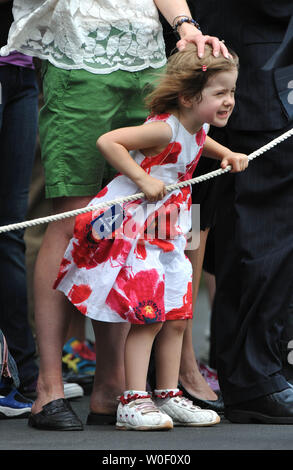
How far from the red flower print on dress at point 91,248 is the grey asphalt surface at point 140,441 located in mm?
486

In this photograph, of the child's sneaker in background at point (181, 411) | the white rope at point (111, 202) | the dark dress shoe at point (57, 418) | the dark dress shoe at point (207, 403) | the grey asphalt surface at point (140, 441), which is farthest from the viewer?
the dark dress shoe at point (207, 403)

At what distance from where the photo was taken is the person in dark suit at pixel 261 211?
304cm

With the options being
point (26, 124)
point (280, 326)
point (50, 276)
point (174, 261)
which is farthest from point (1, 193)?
point (280, 326)

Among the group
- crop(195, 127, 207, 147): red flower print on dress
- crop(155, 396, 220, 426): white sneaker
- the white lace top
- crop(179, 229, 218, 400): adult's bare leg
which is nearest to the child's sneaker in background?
crop(155, 396, 220, 426): white sneaker

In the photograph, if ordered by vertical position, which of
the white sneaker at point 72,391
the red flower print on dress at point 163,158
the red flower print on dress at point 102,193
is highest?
the red flower print on dress at point 163,158

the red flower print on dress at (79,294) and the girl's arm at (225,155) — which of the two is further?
the girl's arm at (225,155)

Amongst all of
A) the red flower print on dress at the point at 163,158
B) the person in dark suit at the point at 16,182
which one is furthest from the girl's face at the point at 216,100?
the person in dark suit at the point at 16,182

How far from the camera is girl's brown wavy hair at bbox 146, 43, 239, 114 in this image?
289 cm

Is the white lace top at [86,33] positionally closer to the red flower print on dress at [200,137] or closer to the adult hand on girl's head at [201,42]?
the adult hand on girl's head at [201,42]

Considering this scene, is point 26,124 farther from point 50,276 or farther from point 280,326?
point 280,326

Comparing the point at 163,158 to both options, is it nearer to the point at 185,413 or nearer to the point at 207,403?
the point at 185,413

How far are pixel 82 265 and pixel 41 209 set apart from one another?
1.75 metres

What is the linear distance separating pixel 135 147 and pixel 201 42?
0.36m

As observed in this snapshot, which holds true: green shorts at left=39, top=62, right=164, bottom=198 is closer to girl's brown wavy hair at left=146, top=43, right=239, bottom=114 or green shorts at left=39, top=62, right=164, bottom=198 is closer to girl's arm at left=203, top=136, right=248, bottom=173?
girl's brown wavy hair at left=146, top=43, right=239, bottom=114
